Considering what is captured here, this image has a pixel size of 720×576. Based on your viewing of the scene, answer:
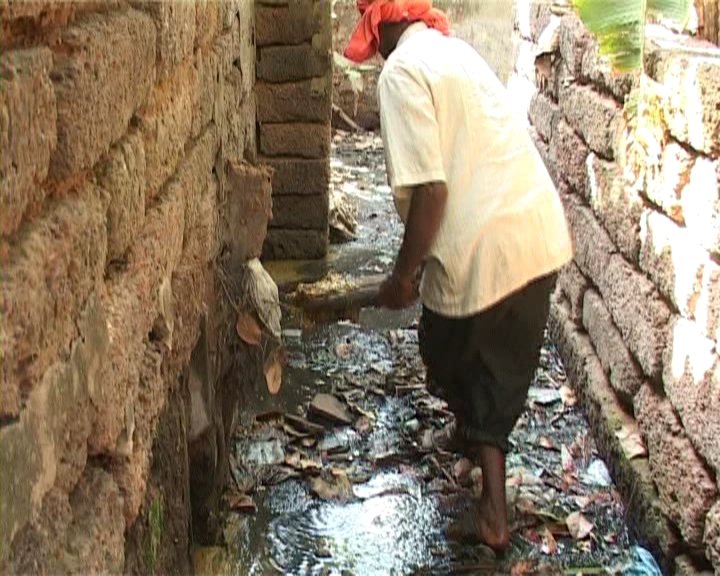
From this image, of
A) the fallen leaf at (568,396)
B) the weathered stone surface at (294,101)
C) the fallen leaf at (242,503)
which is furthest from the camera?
the weathered stone surface at (294,101)

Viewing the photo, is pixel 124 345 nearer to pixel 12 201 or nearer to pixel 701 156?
pixel 12 201

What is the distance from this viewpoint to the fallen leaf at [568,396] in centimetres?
481

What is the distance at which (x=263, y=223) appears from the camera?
4035 millimetres

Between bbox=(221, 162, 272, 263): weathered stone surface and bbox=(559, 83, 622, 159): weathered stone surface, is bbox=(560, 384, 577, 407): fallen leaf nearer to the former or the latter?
bbox=(559, 83, 622, 159): weathered stone surface

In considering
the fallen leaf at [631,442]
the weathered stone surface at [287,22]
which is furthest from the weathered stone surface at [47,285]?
the weathered stone surface at [287,22]

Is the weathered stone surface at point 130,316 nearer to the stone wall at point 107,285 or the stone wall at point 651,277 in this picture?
the stone wall at point 107,285

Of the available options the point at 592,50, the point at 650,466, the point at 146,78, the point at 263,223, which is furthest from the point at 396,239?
the point at 146,78

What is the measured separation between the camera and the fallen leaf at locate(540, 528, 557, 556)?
3596mm

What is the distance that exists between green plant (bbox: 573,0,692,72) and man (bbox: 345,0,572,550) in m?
0.56

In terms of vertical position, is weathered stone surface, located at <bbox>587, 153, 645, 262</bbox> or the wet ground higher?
weathered stone surface, located at <bbox>587, 153, 645, 262</bbox>

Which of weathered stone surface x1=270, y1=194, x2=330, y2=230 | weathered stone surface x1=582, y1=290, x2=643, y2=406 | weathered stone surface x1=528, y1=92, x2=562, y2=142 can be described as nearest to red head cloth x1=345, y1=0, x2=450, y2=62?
weathered stone surface x1=582, y1=290, x2=643, y2=406

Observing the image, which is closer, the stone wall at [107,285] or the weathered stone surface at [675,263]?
the stone wall at [107,285]

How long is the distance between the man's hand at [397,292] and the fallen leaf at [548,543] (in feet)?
3.26

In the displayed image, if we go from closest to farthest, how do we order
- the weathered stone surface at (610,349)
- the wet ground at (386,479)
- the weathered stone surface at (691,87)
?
1. the weathered stone surface at (691,87)
2. the wet ground at (386,479)
3. the weathered stone surface at (610,349)
